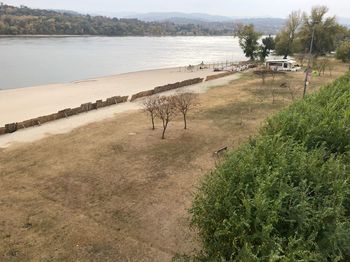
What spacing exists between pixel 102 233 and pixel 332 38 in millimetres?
86164

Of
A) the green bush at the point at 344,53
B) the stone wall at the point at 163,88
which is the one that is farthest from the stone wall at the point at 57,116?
the green bush at the point at 344,53

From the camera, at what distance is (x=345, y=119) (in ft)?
37.6

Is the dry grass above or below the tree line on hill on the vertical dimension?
below

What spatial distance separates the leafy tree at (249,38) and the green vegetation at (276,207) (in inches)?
2859

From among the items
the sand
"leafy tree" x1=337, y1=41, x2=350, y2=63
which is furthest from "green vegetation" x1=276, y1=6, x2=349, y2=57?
the sand

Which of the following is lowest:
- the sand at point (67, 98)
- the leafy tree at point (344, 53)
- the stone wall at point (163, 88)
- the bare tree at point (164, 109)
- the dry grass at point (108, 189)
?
the sand at point (67, 98)

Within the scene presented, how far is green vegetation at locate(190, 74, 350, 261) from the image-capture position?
6.97 meters

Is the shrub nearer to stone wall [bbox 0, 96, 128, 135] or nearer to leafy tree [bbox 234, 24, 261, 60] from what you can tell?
stone wall [bbox 0, 96, 128, 135]

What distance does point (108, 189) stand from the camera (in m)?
16.6

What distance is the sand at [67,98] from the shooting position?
89.1 feet

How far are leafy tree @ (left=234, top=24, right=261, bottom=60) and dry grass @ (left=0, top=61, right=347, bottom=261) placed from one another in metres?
54.1

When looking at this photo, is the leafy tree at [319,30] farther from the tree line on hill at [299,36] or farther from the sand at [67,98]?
the sand at [67,98]

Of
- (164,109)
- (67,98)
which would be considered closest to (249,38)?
(67,98)

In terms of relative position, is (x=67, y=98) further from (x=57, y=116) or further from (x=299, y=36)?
(x=299, y=36)
